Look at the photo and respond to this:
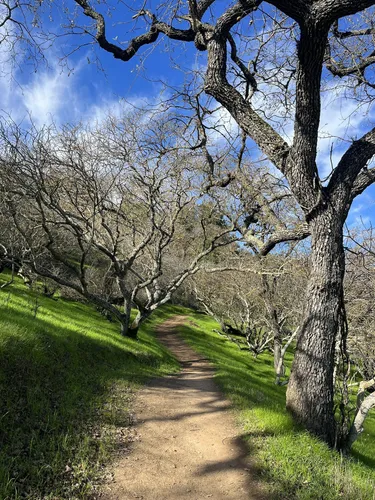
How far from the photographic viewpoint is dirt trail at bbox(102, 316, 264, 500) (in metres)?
4.01

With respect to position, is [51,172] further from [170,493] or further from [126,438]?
[170,493]

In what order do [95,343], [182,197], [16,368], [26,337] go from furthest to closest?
1. [182,197]
2. [95,343]
3. [26,337]
4. [16,368]

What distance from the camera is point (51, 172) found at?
35.4 ft

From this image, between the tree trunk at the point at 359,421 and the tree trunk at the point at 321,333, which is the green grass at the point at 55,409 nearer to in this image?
the tree trunk at the point at 321,333

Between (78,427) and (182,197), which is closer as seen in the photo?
(78,427)

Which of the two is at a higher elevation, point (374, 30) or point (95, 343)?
point (374, 30)

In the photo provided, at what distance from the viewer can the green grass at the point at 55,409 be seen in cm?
382

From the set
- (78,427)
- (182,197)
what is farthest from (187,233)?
(78,427)

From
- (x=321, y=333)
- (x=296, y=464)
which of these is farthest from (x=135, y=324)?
(x=296, y=464)

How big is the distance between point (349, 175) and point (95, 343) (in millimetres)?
7573

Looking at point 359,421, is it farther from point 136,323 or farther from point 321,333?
point 136,323

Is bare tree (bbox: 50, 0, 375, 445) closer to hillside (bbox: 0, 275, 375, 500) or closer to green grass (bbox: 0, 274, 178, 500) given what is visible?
hillside (bbox: 0, 275, 375, 500)

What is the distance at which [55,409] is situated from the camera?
5.25 metres

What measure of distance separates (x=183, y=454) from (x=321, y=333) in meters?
2.86
